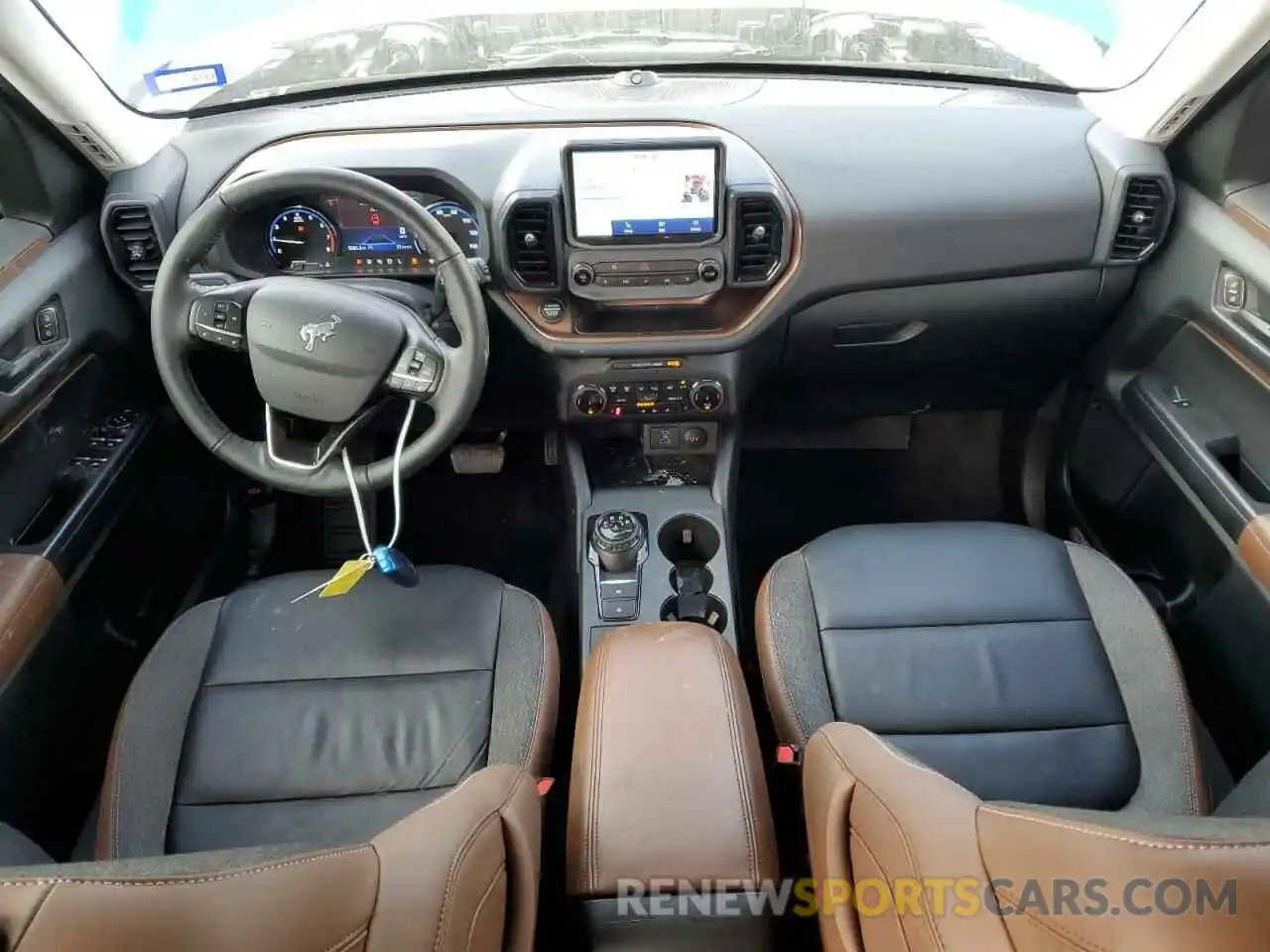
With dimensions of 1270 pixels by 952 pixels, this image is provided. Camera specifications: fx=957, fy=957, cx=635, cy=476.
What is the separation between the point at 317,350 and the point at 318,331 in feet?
0.08

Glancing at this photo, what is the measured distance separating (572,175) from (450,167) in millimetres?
220

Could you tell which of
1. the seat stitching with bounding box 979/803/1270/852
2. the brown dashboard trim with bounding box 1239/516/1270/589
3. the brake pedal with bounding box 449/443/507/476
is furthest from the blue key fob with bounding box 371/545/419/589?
the brown dashboard trim with bounding box 1239/516/1270/589

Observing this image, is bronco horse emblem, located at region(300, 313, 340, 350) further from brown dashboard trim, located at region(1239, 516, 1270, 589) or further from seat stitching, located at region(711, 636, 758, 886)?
brown dashboard trim, located at region(1239, 516, 1270, 589)

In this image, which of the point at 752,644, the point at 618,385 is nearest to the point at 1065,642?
the point at 752,644

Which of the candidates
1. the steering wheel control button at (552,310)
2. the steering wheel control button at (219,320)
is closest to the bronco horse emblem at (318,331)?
the steering wheel control button at (219,320)

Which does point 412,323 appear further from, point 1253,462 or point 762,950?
point 1253,462

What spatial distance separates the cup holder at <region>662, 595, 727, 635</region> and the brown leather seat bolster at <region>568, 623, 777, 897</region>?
1.25 ft

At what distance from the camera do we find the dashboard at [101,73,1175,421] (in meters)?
1.55

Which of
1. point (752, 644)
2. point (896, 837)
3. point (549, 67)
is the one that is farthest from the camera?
point (752, 644)

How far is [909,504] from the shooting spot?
7.61 ft

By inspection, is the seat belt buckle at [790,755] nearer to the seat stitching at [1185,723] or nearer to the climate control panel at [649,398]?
the seat stitching at [1185,723]

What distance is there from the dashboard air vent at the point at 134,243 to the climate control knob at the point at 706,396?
0.94 m

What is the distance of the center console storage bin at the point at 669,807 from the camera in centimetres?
94

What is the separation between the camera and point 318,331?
129cm
